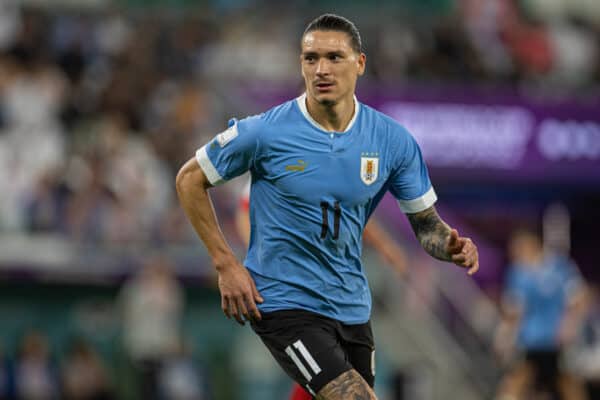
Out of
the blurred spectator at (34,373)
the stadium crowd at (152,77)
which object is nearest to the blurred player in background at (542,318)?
the stadium crowd at (152,77)

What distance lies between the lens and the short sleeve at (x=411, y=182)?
6684mm

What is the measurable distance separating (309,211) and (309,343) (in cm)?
64

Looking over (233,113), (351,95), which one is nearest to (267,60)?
(233,113)

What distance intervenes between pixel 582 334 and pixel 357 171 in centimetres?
1069

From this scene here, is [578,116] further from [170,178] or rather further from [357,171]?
[357,171]

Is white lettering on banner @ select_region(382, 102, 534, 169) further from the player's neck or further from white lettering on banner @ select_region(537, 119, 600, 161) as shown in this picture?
the player's neck

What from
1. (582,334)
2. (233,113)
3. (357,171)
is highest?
(357,171)

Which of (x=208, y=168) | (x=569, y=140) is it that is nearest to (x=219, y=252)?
(x=208, y=168)

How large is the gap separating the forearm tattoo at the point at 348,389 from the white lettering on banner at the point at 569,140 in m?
12.7

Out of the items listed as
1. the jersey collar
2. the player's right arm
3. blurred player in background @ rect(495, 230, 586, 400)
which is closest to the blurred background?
blurred player in background @ rect(495, 230, 586, 400)

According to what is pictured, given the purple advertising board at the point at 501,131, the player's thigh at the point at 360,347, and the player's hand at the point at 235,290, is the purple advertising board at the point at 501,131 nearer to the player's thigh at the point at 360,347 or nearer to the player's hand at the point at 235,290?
the player's thigh at the point at 360,347

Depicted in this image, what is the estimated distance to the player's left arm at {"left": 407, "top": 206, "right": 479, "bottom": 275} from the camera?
6234 millimetres

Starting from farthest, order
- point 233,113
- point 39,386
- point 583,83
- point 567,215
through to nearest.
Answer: point 567,215
point 583,83
point 233,113
point 39,386

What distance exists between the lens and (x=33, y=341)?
47.6 feet
